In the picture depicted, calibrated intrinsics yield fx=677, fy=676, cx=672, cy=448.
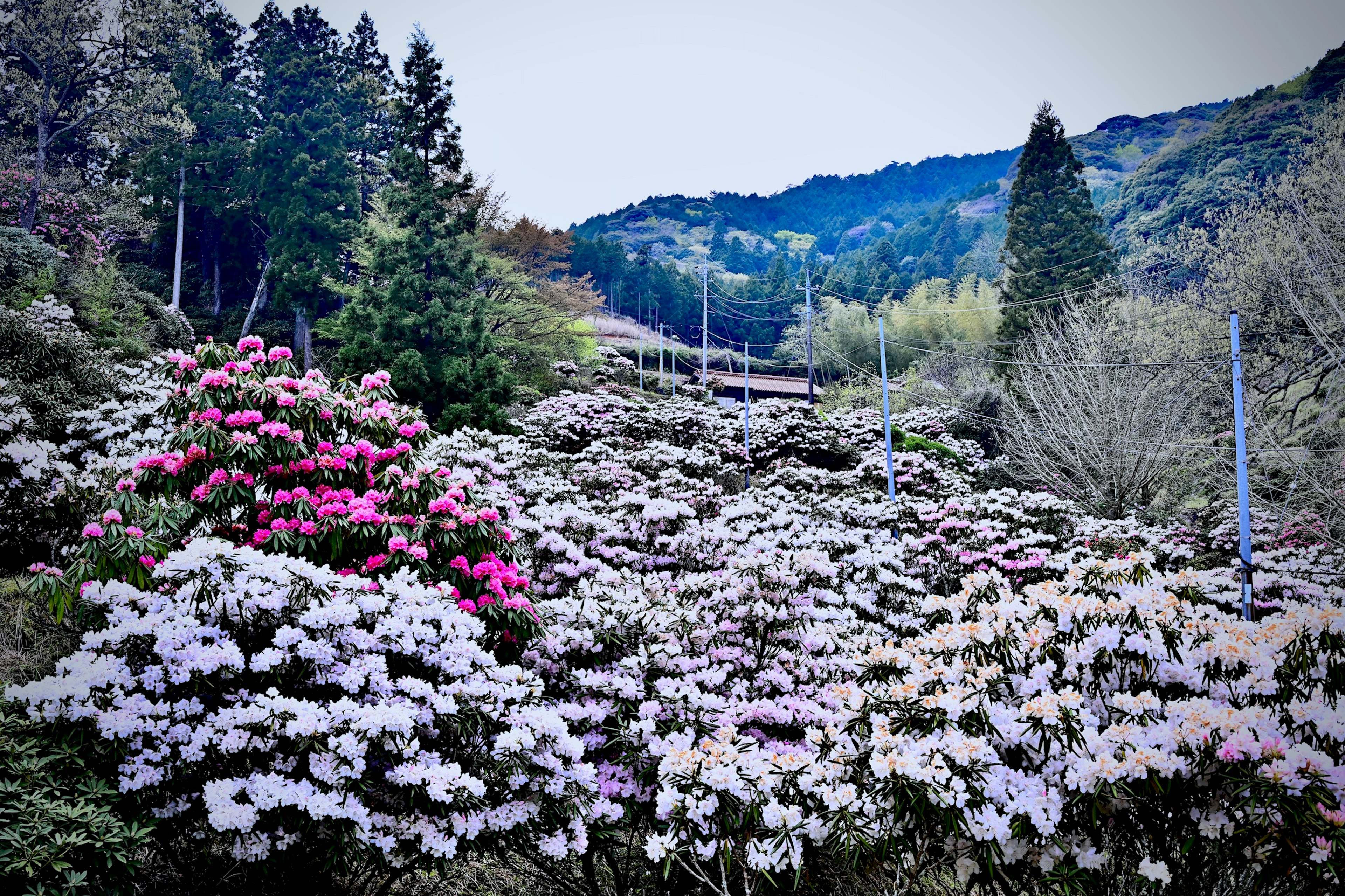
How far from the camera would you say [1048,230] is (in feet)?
63.7

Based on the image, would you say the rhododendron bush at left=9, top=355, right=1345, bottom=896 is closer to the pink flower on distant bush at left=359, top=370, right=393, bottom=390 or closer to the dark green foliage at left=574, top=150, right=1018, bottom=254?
the pink flower on distant bush at left=359, top=370, right=393, bottom=390

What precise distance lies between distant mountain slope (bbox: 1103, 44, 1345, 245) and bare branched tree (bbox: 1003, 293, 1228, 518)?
3.32 meters

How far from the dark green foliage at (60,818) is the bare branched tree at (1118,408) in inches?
393

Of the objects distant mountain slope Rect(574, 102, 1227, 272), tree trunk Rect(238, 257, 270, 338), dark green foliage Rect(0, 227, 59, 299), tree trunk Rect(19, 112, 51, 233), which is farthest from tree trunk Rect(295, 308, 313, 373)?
distant mountain slope Rect(574, 102, 1227, 272)

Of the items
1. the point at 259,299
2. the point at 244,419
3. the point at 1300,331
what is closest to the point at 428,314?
the point at 259,299

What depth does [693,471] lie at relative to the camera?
984 centimetres

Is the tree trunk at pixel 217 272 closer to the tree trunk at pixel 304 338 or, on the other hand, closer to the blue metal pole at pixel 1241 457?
the tree trunk at pixel 304 338

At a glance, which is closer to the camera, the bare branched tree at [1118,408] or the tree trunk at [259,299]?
the bare branched tree at [1118,408]

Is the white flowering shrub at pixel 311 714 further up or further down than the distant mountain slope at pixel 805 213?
further down

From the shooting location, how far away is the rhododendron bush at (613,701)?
2004mm

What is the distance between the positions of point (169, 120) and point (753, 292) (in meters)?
32.6

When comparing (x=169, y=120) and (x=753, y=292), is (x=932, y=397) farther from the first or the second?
(x=753, y=292)

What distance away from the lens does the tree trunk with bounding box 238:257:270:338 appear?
18.9 meters

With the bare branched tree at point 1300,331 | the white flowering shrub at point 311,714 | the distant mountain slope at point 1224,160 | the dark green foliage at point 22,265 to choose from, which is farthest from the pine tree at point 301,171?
the distant mountain slope at point 1224,160
